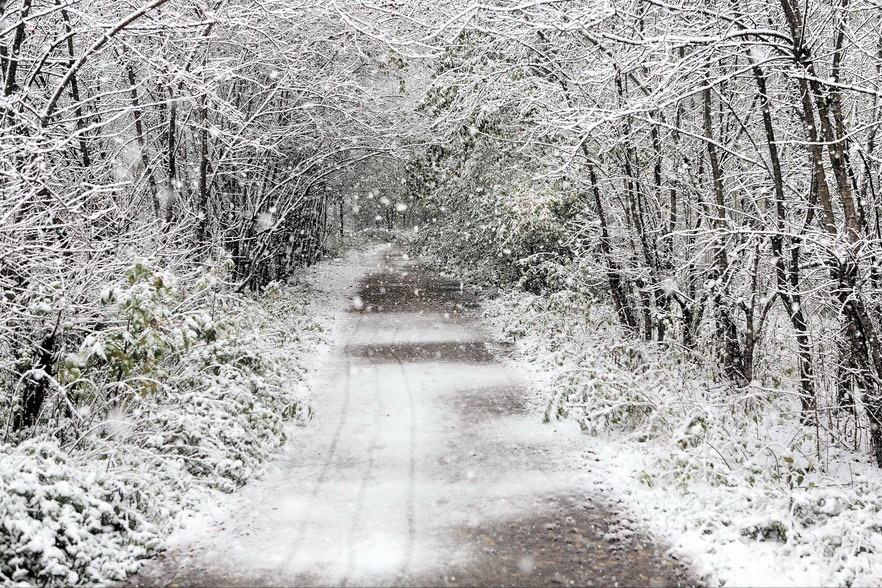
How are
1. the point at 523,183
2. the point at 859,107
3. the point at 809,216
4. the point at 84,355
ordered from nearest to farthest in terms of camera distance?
1. the point at 84,355
2. the point at 809,216
3. the point at 859,107
4. the point at 523,183

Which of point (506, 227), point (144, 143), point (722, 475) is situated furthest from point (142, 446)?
point (506, 227)

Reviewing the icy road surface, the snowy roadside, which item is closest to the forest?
the snowy roadside

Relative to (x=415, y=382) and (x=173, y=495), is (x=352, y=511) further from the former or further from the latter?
(x=415, y=382)

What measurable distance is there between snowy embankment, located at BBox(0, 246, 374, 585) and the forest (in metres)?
0.04

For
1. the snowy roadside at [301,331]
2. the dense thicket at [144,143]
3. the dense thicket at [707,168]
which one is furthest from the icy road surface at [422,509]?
the dense thicket at [707,168]

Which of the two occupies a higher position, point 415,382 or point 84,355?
point 84,355

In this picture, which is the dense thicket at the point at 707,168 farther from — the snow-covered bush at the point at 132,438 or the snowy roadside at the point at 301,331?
the snowy roadside at the point at 301,331

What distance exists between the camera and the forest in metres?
6.14

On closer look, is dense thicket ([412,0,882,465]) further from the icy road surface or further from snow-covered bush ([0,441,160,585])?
snow-covered bush ([0,441,160,585])

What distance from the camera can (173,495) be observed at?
6215mm

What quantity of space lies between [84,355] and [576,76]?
9554 millimetres

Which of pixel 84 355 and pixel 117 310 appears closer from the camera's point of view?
pixel 84 355

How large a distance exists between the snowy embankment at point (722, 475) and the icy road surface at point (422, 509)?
40 centimetres

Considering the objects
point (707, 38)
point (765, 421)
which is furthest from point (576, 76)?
point (765, 421)
